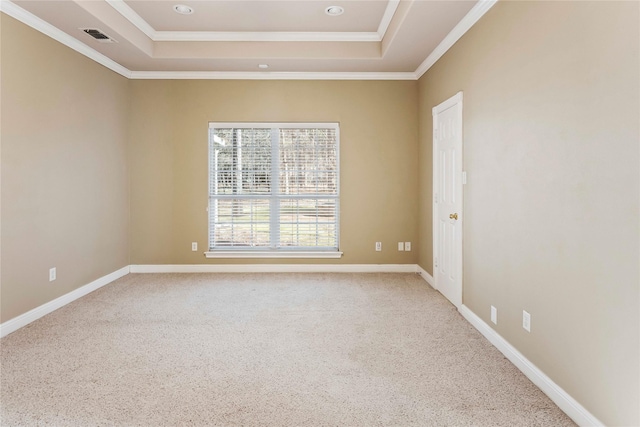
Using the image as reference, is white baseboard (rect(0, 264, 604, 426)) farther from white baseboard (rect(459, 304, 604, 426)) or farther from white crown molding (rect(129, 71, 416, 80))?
white crown molding (rect(129, 71, 416, 80))

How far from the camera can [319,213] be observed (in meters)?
5.09

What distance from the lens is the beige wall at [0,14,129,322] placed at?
3029 millimetres

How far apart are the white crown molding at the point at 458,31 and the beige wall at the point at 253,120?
65 centimetres

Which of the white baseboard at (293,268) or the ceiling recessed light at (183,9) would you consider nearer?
the ceiling recessed light at (183,9)

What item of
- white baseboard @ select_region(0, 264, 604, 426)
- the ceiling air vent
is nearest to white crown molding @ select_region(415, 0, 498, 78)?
white baseboard @ select_region(0, 264, 604, 426)

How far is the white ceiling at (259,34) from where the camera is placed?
3.19 meters

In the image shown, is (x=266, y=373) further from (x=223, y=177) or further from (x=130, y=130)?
(x=130, y=130)

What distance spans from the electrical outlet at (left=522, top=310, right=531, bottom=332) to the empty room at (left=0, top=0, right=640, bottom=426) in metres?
0.01

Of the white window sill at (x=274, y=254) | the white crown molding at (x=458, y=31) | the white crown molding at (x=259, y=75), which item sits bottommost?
the white window sill at (x=274, y=254)

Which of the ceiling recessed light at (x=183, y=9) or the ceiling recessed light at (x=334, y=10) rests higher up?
the ceiling recessed light at (x=183, y=9)

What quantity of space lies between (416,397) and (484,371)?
0.60m

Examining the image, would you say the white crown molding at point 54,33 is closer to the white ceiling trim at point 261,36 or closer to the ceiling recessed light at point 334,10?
the white ceiling trim at point 261,36

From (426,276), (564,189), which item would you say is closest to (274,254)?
(426,276)

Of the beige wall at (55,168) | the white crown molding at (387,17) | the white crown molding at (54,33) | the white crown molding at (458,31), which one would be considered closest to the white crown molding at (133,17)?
the white crown molding at (54,33)
